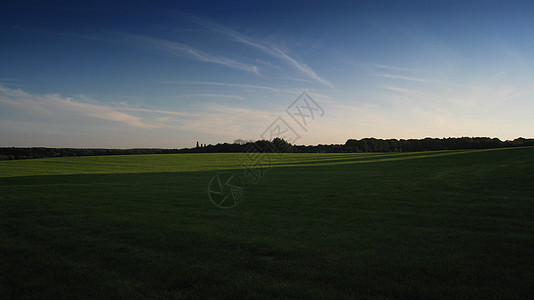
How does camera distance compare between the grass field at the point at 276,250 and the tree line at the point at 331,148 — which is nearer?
the grass field at the point at 276,250

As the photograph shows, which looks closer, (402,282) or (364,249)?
(402,282)

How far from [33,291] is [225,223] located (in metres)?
5.69

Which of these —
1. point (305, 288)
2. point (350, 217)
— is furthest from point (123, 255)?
point (350, 217)

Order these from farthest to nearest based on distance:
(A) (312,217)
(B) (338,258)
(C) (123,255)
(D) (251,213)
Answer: (D) (251,213) → (A) (312,217) → (C) (123,255) → (B) (338,258)

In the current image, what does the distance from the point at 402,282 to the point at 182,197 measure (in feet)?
44.2

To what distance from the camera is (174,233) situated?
8.95 metres

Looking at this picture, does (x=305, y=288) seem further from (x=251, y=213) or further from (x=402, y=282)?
(x=251, y=213)

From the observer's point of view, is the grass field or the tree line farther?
the tree line

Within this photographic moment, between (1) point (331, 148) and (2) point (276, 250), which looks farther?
(1) point (331, 148)

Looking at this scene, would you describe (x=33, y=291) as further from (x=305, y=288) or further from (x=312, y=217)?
(x=312, y=217)

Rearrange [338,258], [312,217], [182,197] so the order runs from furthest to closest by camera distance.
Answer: [182,197], [312,217], [338,258]

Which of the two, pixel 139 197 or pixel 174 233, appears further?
pixel 139 197

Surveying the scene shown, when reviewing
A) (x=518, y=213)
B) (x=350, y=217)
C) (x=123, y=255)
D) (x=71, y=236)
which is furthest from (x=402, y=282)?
(x=71, y=236)

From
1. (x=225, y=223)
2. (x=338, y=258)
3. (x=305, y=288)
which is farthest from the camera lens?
(x=225, y=223)
